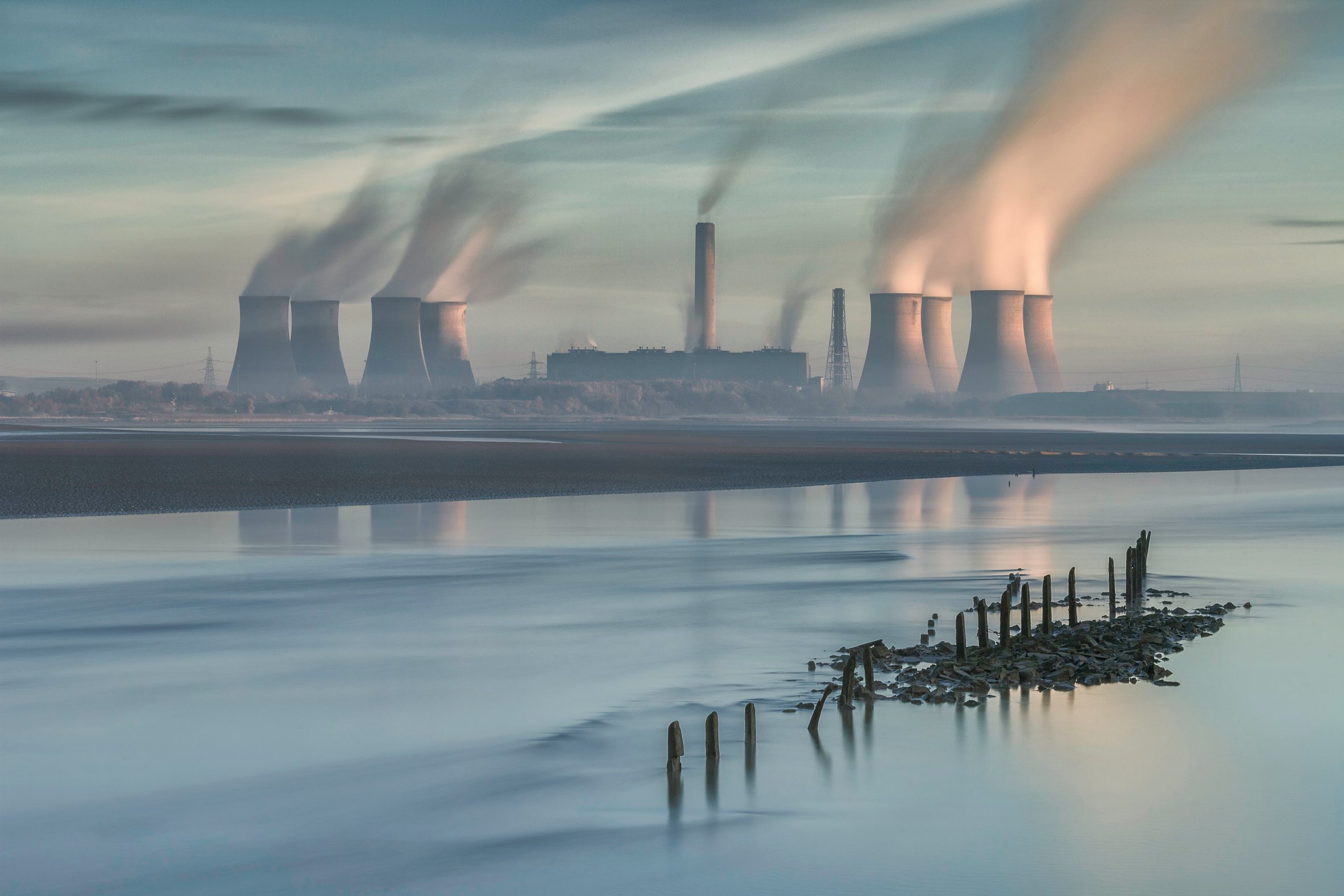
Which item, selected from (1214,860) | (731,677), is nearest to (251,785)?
(731,677)

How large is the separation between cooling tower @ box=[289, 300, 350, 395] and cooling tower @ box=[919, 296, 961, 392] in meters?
38.0

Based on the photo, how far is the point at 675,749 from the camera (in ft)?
26.0

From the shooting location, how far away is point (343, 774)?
790cm

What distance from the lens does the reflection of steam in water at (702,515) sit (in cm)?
2105

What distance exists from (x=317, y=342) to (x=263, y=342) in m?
4.88

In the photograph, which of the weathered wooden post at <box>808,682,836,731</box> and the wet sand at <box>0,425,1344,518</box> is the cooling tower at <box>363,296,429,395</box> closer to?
the wet sand at <box>0,425,1344,518</box>

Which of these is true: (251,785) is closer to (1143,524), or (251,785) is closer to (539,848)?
(539,848)

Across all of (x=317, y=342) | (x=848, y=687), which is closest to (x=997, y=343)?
(x=317, y=342)

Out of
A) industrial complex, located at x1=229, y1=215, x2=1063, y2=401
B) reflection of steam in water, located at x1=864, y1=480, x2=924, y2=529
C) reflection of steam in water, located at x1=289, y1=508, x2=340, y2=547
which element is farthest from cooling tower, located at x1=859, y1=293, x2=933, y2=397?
reflection of steam in water, located at x1=289, y1=508, x2=340, y2=547

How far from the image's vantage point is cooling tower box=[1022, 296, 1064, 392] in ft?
292

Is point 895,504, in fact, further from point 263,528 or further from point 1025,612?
point 1025,612

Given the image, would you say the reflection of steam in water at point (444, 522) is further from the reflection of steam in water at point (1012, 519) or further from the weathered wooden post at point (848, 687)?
the weathered wooden post at point (848, 687)

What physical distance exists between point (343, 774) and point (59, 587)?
787 centimetres

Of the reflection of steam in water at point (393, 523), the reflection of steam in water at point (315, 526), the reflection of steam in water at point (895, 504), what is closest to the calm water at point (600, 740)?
the reflection of steam in water at point (315, 526)
